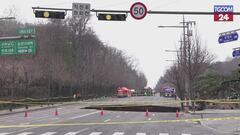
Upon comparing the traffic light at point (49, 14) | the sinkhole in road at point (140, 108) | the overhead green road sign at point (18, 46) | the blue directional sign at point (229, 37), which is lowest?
the sinkhole in road at point (140, 108)

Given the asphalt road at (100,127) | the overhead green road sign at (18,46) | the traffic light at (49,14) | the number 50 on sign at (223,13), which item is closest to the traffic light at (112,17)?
the traffic light at (49,14)

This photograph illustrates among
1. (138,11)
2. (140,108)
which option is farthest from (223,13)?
(140,108)

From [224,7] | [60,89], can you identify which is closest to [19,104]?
[60,89]

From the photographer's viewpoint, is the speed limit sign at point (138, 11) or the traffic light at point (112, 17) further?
the traffic light at point (112, 17)

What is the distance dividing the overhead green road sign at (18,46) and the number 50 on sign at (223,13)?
25917 millimetres

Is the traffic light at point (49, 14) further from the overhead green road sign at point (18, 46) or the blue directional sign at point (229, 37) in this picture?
the overhead green road sign at point (18, 46)

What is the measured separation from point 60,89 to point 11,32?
1521 cm

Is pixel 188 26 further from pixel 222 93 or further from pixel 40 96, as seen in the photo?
pixel 40 96

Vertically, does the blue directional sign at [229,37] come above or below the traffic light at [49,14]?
below

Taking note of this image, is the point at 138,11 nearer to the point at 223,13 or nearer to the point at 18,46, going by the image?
the point at 223,13

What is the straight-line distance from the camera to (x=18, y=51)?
→ 151 feet

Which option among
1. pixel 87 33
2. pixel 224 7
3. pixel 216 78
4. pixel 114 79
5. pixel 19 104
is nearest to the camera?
pixel 224 7

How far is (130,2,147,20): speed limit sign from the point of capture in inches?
906

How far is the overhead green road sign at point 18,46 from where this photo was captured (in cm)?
4575
